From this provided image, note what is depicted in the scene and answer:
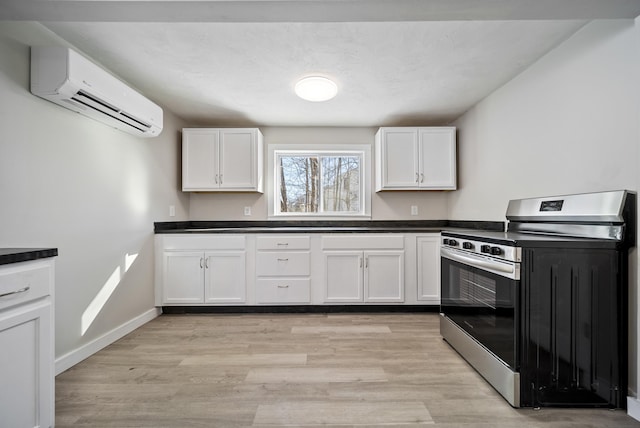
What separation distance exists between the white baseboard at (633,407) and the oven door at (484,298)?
56 cm

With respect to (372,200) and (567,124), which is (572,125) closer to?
(567,124)

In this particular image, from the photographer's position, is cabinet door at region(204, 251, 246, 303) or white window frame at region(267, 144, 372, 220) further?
white window frame at region(267, 144, 372, 220)

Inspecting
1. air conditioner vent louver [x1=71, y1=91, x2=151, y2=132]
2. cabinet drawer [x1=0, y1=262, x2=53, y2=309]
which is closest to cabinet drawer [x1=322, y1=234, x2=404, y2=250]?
air conditioner vent louver [x1=71, y1=91, x2=151, y2=132]

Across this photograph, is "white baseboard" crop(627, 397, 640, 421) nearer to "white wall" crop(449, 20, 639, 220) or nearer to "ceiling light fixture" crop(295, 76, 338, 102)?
"white wall" crop(449, 20, 639, 220)

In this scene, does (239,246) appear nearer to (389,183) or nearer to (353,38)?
(389,183)

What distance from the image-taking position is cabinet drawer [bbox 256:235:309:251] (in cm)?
333

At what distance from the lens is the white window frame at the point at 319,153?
12.9ft

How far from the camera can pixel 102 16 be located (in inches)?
60.6

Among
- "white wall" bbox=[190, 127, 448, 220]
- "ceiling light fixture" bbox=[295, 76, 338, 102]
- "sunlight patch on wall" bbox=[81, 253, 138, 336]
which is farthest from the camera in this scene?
"white wall" bbox=[190, 127, 448, 220]

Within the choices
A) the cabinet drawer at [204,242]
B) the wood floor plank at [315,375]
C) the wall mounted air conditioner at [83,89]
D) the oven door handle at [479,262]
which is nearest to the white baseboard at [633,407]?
the oven door handle at [479,262]

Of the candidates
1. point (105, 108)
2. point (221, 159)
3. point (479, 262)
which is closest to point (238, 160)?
point (221, 159)

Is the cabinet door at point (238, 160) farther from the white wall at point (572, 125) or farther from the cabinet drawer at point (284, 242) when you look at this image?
the white wall at point (572, 125)

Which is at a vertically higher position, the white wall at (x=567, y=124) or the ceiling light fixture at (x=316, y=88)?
the ceiling light fixture at (x=316, y=88)

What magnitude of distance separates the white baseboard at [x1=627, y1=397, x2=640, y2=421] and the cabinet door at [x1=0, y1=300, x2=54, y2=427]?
278cm
